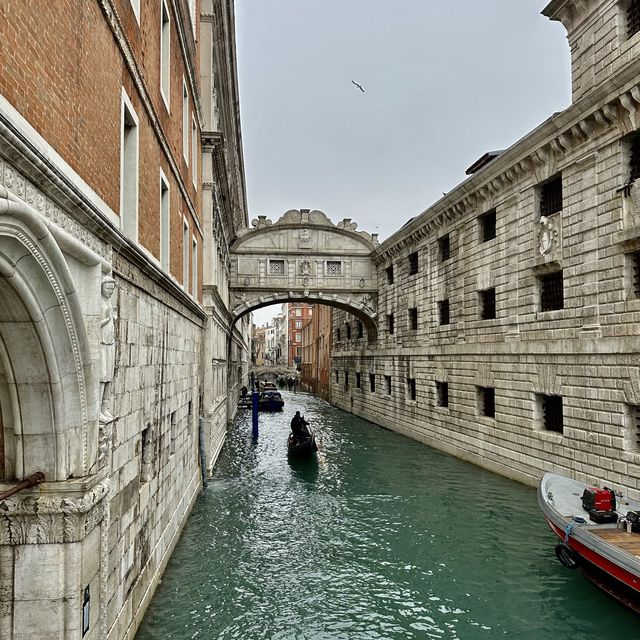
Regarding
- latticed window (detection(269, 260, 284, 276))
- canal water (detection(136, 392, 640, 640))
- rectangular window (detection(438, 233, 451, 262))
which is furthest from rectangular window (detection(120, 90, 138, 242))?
latticed window (detection(269, 260, 284, 276))

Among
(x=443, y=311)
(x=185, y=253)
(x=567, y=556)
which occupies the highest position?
(x=185, y=253)

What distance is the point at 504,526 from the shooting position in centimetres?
1062

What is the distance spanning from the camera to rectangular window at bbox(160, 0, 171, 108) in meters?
7.89

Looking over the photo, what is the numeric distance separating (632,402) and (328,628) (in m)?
6.93

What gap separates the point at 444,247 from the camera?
1952 centimetres

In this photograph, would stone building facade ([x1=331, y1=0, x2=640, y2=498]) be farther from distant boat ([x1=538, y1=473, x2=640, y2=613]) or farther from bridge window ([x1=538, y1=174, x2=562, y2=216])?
distant boat ([x1=538, y1=473, x2=640, y2=613])

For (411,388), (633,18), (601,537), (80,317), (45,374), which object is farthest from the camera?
(411,388)

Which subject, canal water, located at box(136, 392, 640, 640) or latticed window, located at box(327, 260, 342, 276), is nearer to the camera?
canal water, located at box(136, 392, 640, 640)

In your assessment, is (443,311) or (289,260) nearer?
(443,311)

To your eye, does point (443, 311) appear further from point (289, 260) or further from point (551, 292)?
point (289, 260)

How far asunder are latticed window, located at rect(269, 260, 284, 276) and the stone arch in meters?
21.3

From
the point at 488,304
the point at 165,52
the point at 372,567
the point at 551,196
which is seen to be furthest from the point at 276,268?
the point at 372,567

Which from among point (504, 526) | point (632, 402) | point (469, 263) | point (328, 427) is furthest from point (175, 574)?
point (328, 427)

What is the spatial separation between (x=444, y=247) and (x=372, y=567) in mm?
12977
